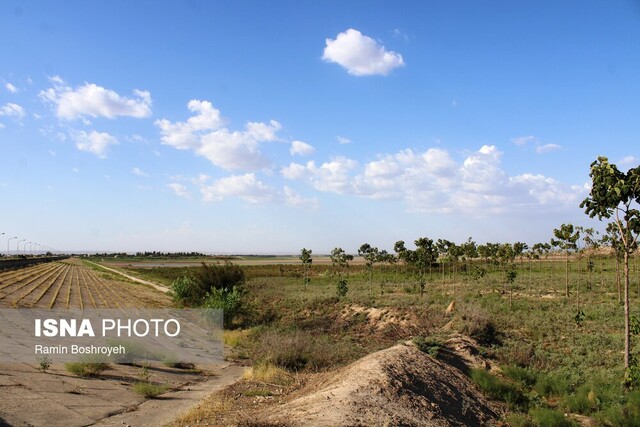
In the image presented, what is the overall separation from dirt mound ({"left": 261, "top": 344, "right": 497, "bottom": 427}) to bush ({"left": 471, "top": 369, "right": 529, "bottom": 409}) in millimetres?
393

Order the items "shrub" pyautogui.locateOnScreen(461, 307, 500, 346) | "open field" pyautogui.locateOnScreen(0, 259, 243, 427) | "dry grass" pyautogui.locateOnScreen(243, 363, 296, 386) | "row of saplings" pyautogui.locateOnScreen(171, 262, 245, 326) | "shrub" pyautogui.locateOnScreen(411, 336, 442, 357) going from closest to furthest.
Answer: "open field" pyautogui.locateOnScreen(0, 259, 243, 427) → "dry grass" pyautogui.locateOnScreen(243, 363, 296, 386) → "shrub" pyautogui.locateOnScreen(411, 336, 442, 357) → "shrub" pyautogui.locateOnScreen(461, 307, 500, 346) → "row of saplings" pyautogui.locateOnScreen(171, 262, 245, 326)

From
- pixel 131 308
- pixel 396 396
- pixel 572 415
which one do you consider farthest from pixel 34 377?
pixel 131 308

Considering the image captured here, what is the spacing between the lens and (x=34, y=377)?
46.3 feet

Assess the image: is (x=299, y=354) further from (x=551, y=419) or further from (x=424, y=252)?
(x=424, y=252)

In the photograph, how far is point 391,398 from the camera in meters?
11.0

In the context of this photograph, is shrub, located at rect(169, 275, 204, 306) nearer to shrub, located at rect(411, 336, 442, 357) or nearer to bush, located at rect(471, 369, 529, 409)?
shrub, located at rect(411, 336, 442, 357)

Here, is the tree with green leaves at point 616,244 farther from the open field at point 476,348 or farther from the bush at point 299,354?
the bush at point 299,354

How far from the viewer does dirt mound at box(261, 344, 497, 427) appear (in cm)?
954

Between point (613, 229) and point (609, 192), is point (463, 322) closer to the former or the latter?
point (609, 192)

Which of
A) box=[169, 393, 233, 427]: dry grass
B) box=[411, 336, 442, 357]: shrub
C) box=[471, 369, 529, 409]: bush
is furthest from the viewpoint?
box=[411, 336, 442, 357]: shrub

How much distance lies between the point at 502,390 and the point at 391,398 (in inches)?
197

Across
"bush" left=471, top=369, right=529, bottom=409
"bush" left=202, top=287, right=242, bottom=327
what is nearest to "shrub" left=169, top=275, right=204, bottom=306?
"bush" left=202, top=287, right=242, bottom=327

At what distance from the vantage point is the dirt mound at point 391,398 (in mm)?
9539

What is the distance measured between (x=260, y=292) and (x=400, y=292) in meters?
15.0
